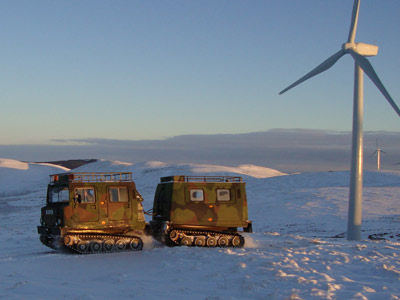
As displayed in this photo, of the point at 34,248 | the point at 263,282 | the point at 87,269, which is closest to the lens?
the point at 263,282

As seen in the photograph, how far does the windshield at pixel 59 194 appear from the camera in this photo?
1894cm

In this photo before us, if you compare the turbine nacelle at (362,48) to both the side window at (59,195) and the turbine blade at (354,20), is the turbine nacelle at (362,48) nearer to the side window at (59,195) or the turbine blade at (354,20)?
the turbine blade at (354,20)

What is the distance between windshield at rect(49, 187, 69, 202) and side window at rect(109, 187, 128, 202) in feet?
5.37

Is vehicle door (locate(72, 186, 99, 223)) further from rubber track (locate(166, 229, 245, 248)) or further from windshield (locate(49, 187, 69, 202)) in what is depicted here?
rubber track (locate(166, 229, 245, 248))

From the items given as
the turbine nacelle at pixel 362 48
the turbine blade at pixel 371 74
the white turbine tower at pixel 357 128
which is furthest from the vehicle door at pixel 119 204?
the turbine nacelle at pixel 362 48

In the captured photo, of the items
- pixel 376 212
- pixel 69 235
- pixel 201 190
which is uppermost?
pixel 201 190

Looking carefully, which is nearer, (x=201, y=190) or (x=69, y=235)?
(x=69, y=235)

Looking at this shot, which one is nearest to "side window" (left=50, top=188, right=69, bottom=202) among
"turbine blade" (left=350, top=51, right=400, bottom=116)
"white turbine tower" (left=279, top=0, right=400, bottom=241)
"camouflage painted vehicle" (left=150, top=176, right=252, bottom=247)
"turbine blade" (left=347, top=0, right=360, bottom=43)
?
"camouflage painted vehicle" (left=150, top=176, right=252, bottom=247)

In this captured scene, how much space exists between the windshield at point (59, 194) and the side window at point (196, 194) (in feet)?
15.8

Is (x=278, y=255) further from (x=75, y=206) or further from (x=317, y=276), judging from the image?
(x=75, y=206)

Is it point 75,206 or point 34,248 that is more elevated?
point 75,206

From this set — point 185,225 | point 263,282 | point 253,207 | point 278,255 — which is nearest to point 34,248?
point 185,225

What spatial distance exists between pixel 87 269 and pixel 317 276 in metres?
6.55

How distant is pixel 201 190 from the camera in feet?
67.6
